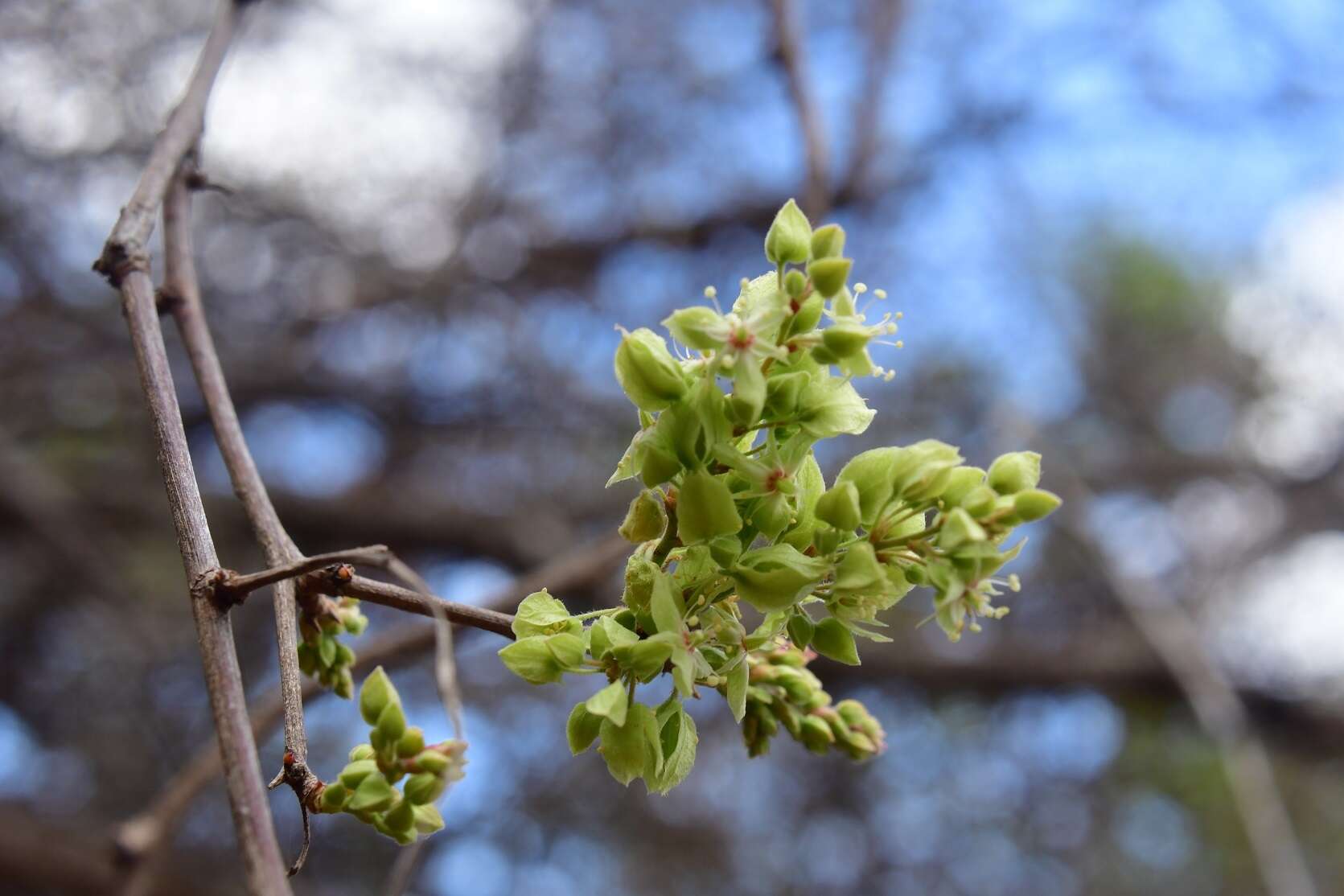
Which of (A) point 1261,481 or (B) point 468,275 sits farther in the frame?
(A) point 1261,481

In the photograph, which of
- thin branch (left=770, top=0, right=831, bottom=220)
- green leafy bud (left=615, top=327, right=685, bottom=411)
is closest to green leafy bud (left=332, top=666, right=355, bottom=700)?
green leafy bud (left=615, top=327, right=685, bottom=411)

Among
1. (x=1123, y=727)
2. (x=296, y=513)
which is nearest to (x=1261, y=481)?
(x=1123, y=727)

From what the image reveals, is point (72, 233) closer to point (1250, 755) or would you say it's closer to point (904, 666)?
point (904, 666)

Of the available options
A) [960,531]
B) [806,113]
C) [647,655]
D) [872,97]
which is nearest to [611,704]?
[647,655]

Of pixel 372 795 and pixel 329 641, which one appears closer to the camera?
pixel 372 795

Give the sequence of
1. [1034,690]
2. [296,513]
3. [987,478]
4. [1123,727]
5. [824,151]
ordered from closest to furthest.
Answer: [987,478] → [824,151] → [296,513] → [1034,690] → [1123,727]

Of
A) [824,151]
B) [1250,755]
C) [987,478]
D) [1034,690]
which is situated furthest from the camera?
[1034,690]

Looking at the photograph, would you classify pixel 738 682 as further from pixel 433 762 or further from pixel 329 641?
pixel 329 641
